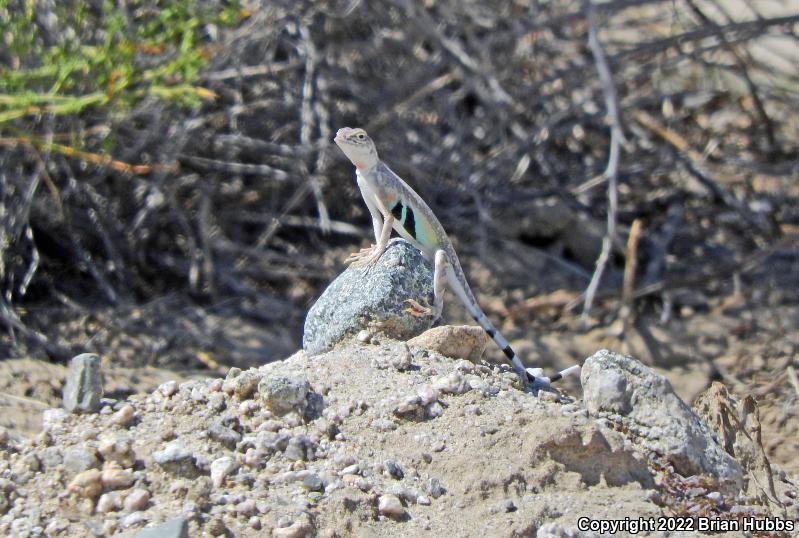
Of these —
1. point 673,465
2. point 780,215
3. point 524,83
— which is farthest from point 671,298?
point 673,465

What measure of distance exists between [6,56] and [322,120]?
1993mm

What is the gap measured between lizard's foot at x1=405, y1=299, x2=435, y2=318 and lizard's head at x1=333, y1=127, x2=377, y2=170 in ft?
2.23

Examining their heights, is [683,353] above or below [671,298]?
below

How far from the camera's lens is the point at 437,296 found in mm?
4566

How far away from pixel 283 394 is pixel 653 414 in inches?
52.0

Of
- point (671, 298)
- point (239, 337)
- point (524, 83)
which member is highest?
point (524, 83)

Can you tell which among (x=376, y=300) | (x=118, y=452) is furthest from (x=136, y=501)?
(x=376, y=300)

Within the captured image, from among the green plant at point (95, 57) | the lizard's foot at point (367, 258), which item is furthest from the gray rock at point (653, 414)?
the green plant at point (95, 57)

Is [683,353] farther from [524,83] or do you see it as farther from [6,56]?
[6,56]

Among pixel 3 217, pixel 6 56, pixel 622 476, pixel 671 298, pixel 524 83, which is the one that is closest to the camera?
pixel 622 476

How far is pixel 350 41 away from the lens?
8195mm

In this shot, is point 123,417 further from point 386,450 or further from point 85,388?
point 386,450

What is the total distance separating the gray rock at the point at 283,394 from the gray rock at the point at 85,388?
0.60 meters

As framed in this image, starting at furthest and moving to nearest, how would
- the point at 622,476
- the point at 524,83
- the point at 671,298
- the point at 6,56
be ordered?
1. the point at 524,83
2. the point at 671,298
3. the point at 6,56
4. the point at 622,476
